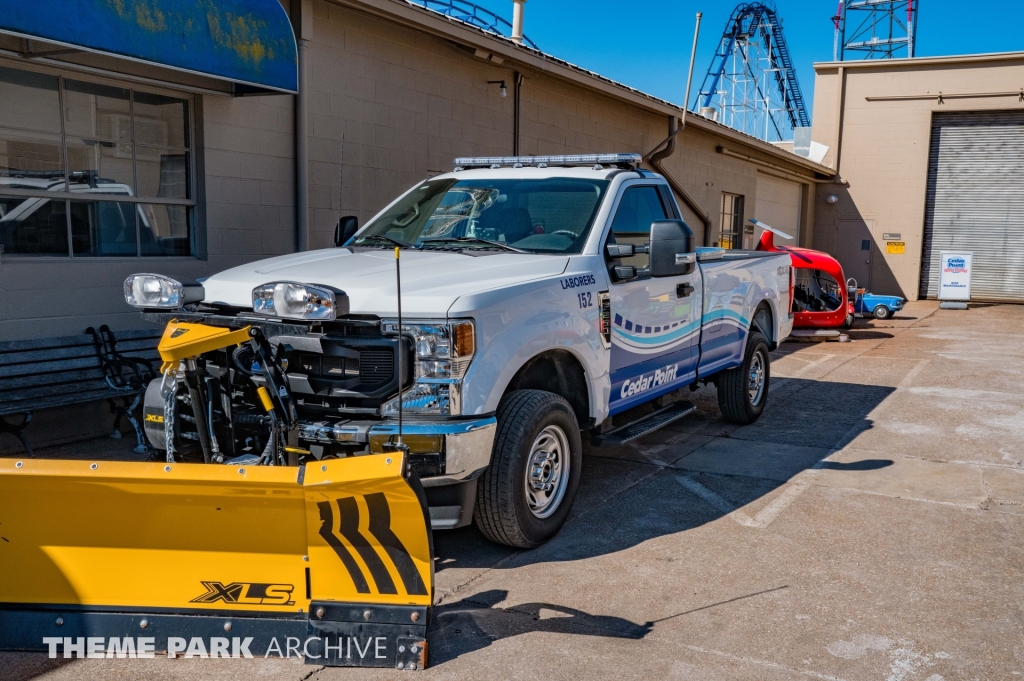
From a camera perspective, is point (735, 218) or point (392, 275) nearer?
point (392, 275)

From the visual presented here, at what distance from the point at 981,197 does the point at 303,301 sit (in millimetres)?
25958

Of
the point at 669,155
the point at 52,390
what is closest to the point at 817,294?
the point at 669,155

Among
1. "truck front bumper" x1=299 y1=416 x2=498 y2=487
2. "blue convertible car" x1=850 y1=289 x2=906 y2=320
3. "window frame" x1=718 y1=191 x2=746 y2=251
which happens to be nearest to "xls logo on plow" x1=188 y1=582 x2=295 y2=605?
"truck front bumper" x1=299 y1=416 x2=498 y2=487

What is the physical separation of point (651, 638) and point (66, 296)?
17.5ft

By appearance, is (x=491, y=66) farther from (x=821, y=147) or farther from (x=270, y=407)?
(x=821, y=147)

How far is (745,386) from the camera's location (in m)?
8.11

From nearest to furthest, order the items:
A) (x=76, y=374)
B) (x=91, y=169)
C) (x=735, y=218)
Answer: (x=76, y=374)
(x=91, y=169)
(x=735, y=218)

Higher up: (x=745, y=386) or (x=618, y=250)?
(x=618, y=250)

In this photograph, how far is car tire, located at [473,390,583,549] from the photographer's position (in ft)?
15.0

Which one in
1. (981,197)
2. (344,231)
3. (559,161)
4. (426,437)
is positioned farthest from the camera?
(981,197)

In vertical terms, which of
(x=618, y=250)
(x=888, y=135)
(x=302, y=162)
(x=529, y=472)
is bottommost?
(x=529, y=472)

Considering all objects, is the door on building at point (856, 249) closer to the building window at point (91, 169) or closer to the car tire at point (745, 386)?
the car tire at point (745, 386)

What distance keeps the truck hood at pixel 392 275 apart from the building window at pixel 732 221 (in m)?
16.4

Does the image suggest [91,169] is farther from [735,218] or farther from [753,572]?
[735,218]
